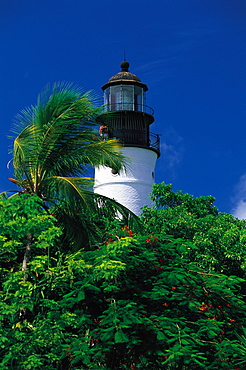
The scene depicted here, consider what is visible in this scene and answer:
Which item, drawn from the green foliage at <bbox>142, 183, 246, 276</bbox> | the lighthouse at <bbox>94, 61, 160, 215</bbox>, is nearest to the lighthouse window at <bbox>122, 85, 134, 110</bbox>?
the lighthouse at <bbox>94, 61, 160, 215</bbox>

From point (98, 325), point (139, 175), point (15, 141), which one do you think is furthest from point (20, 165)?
point (139, 175)

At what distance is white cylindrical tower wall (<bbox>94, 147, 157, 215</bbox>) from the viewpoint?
80.3 feet

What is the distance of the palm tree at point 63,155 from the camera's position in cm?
1113

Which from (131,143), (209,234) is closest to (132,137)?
(131,143)

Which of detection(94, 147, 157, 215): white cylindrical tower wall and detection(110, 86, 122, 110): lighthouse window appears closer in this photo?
detection(94, 147, 157, 215): white cylindrical tower wall

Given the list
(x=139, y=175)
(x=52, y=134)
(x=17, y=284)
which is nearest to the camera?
(x=17, y=284)

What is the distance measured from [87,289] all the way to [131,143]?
605 inches

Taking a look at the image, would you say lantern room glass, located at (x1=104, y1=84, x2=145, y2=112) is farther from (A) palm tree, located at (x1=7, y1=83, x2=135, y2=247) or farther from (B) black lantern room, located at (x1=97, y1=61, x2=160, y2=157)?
(A) palm tree, located at (x1=7, y1=83, x2=135, y2=247)

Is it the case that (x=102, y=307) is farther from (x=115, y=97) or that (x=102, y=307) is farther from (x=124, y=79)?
(x=124, y=79)

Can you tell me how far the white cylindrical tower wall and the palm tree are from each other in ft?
40.2

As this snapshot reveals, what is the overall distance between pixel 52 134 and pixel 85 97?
1240 millimetres

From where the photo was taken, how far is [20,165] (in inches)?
442

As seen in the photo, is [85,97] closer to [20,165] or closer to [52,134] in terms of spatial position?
[52,134]

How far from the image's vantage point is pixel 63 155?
11641mm
